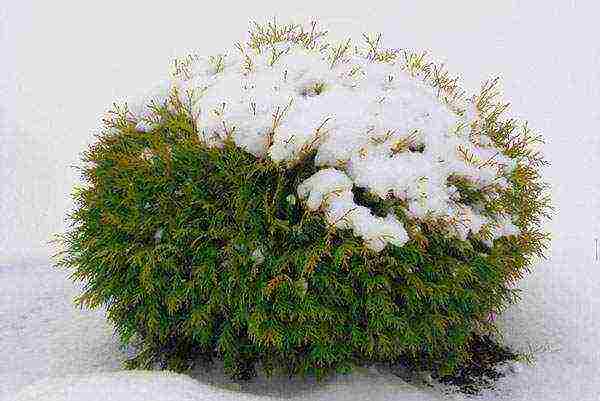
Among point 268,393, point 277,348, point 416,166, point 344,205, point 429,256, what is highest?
point 416,166

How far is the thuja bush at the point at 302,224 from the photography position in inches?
132

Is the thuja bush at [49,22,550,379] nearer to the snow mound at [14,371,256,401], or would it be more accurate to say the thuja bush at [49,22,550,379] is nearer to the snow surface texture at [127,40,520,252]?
the snow surface texture at [127,40,520,252]

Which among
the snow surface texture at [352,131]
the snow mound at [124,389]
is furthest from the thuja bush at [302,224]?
the snow mound at [124,389]

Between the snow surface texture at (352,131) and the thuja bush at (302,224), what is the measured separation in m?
0.01

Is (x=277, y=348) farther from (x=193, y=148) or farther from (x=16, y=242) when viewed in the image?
(x=16, y=242)

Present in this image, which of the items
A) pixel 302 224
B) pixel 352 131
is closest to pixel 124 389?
pixel 302 224

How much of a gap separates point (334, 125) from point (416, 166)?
1.64 ft

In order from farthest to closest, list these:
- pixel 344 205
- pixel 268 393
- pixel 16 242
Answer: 1. pixel 16 242
2. pixel 268 393
3. pixel 344 205

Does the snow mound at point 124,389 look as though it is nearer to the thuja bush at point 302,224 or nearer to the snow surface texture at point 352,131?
the thuja bush at point 302,224

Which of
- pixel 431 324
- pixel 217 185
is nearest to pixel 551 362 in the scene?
pixel 431 324

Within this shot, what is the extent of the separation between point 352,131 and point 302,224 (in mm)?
579

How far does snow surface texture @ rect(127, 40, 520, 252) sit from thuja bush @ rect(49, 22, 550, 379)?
0.01m

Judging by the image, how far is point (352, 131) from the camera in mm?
3459

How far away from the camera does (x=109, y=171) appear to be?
387 cm
